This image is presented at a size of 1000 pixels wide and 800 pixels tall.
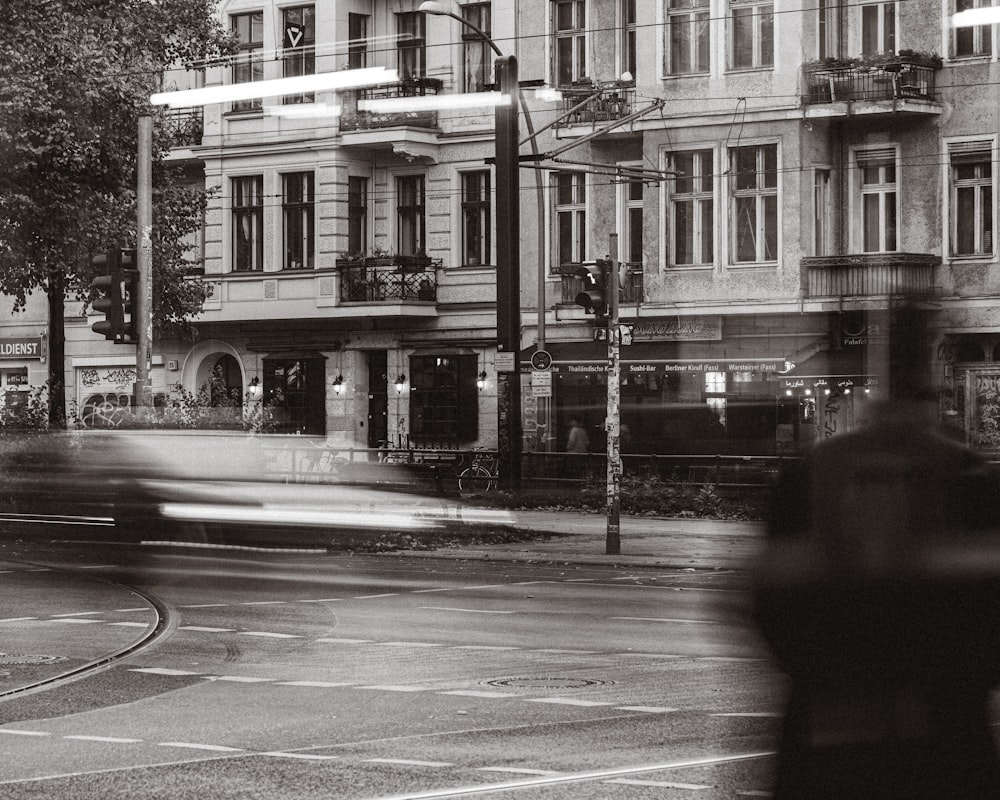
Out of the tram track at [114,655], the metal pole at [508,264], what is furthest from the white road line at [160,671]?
the metal pole at [508,264]

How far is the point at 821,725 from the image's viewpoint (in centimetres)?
414

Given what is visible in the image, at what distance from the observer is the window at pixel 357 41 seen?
41.4 m

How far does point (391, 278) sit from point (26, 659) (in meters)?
28.1

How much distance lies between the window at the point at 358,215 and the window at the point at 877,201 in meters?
11.5

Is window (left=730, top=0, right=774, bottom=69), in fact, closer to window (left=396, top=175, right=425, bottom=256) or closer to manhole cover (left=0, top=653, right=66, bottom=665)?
window (left=396, top=175, right=425, bottom=256)

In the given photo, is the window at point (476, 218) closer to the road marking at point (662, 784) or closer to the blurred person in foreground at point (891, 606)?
the road marking at point (662, 784)

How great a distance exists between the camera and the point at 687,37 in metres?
37.3

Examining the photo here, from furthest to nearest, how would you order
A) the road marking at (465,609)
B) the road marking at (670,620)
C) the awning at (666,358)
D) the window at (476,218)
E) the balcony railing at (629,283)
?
1. the window at (476,218)
2. the balcony railing at (629,283)
3. the awning at (666,358)
4. the road marking at (465,609)
5. the road marking at (670,620)

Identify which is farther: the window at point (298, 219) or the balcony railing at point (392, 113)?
the window at point (298, 219)

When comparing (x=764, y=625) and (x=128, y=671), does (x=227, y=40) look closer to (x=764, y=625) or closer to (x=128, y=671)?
(x=128, y=671)

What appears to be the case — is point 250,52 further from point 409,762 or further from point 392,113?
point 409,762

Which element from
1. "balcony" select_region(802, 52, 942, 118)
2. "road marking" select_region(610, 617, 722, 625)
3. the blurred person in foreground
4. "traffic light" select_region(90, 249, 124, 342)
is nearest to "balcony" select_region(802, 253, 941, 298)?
"balcony" select_region(802, 52, 942, 118)

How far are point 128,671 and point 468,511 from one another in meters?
14.1

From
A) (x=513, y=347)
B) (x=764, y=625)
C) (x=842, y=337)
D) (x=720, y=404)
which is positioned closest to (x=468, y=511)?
(x=513, y=347)
